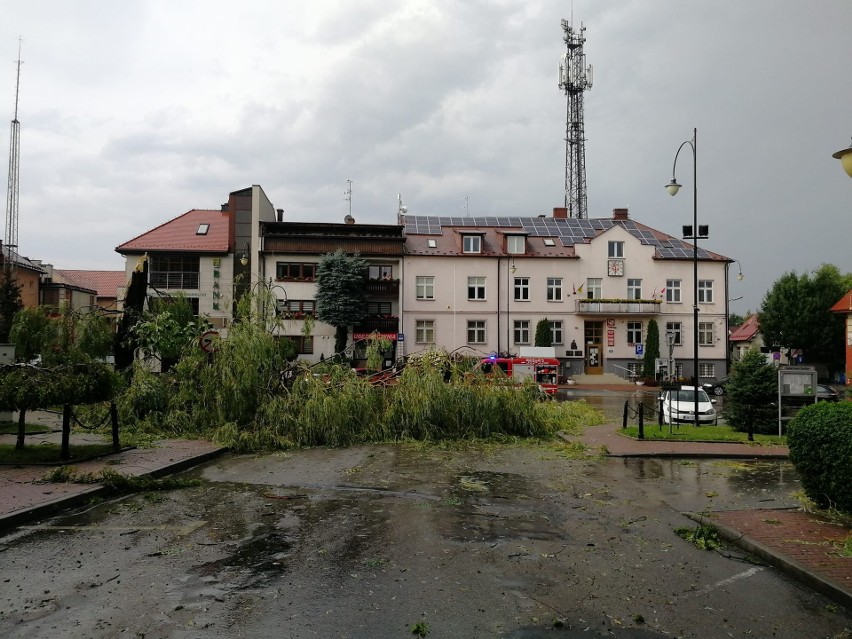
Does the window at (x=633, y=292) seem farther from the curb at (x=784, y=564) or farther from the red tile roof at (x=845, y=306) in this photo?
the curb at (x=784, y=564)

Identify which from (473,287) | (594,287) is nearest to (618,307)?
(594,287)

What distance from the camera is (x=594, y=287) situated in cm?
4938

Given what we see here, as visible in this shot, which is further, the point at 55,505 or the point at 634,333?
the point at 634,333

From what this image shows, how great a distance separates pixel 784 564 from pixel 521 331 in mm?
42527

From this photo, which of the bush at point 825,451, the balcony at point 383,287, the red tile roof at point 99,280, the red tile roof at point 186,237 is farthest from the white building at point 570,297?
the red tile roof at point 99,280

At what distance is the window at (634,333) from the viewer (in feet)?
161

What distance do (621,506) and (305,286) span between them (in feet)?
131

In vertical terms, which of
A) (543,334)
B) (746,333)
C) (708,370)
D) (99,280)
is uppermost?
(99,280)

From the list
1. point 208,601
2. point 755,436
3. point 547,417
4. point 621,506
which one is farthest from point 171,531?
point 755,436

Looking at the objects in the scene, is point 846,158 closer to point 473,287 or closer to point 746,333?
point 473,287

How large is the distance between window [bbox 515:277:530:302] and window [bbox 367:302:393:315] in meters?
10.0

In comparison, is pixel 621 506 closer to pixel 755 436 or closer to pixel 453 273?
pixel 755 436

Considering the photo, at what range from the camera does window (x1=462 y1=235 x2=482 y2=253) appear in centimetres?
4909

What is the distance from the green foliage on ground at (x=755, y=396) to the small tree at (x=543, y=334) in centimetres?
2770
